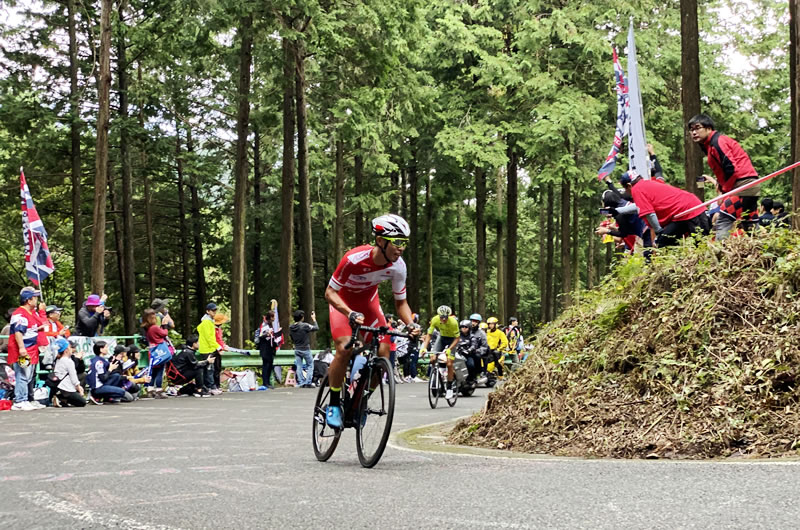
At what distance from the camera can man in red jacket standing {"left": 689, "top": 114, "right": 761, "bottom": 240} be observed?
1118 cm

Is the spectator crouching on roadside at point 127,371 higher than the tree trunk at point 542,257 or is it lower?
lower

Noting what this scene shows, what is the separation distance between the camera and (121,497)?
6777mm

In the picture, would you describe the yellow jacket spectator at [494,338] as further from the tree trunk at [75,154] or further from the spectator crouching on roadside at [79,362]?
the tree trunk at [75,154]

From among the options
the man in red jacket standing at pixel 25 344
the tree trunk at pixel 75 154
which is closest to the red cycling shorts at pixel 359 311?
the man in red jacket standing at pixel 25 344

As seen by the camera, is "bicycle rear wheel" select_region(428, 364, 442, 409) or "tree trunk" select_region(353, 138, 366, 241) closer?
"bicycle rear wheel" select_region(428, 364, 442, 409)

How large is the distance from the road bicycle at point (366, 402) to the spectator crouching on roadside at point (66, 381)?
9.94m

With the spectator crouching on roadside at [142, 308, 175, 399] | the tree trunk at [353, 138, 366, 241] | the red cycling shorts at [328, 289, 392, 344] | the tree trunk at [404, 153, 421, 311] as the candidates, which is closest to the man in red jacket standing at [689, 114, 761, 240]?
the red cycling shorts at [328, 289, 392, 344]

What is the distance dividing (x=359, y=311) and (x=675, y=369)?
9.33 feet

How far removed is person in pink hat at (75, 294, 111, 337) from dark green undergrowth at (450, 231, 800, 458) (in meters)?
11.4

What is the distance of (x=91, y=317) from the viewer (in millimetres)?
19781

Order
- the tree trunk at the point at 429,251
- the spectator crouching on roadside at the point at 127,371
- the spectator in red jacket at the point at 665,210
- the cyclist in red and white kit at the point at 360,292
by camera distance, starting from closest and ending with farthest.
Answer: the cyclist in red and white kit at the point at 360,292 < the spectator in red jacket at the point at 665,210 < the spectator crouching on roadside at the point at 127,371 < the tree trunk at the point at 429,251

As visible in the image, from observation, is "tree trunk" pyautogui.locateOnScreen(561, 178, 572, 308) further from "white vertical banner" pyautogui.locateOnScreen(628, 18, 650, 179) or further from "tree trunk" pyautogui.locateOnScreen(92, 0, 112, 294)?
"white vertical banner" pyautogui.locateOnScreen(628, 18, 650, 179)

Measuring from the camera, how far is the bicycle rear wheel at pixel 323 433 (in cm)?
877

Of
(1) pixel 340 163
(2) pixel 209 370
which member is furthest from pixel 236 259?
(1) pixel 340 163
